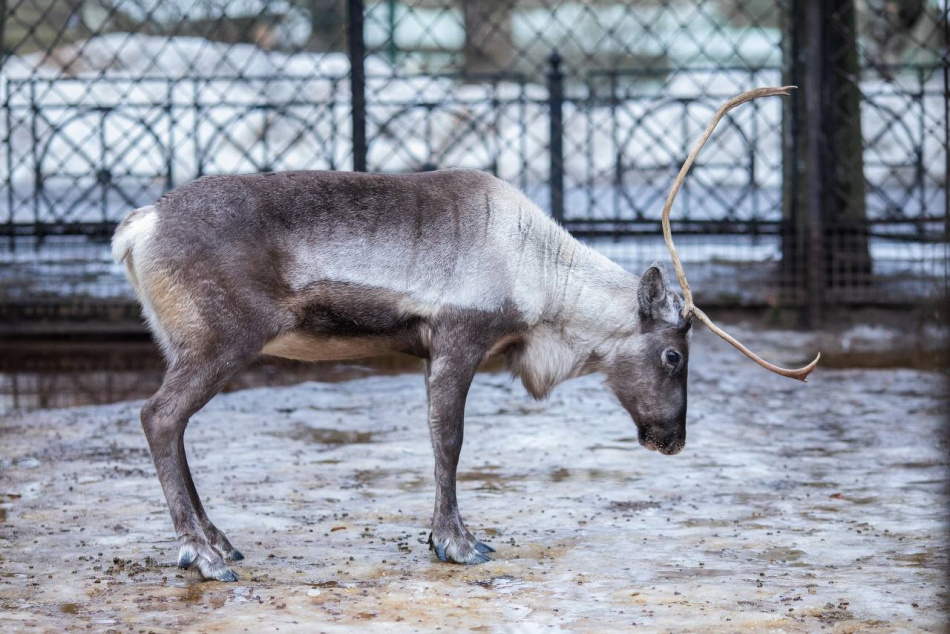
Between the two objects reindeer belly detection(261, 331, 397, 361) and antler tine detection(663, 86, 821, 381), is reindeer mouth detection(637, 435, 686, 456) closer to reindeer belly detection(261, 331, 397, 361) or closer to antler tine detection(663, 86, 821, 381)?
antler tine detection(663, 86, 821, 381)

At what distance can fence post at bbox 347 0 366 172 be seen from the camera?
9.21 meters

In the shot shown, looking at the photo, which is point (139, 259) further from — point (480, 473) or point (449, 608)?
point (480, 473)

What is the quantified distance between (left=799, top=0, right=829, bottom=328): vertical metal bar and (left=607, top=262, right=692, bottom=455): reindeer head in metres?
5.53

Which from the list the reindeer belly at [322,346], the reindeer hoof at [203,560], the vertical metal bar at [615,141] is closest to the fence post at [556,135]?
the vertical metal bar at [615,141]

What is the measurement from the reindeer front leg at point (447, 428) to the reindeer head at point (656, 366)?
619 mm

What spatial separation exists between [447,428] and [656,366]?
0.83 m

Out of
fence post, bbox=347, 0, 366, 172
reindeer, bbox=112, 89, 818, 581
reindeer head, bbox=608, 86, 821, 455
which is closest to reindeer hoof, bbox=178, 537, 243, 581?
reindeer, bbox=112, 89, 818, 581

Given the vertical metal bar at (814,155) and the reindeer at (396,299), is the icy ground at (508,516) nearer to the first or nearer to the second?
the reindeer at (396,299)

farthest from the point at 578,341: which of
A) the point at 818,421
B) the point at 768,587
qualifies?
the point at 818,421

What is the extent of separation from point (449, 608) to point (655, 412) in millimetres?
1332

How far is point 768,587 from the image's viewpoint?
3.72 m

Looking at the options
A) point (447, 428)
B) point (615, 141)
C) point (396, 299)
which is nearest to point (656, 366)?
point (447, 428)

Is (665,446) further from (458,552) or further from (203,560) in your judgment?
(203,560)

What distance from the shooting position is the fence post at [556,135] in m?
9.77
